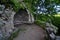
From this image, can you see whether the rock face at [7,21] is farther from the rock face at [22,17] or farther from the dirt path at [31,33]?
the dirt path at [31,33]

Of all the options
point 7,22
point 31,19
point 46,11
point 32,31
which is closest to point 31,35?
point 32,31

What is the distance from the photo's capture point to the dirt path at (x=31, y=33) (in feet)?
17.2

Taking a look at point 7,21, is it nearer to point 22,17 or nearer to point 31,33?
point 22,17

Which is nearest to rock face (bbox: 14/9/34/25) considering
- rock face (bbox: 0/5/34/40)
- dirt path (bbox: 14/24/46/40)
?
rock face (bbox: 0/5/34/40)

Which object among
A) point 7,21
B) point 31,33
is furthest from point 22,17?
point 7,21

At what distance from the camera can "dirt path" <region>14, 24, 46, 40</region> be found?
5.25 metres

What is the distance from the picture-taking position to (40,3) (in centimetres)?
810

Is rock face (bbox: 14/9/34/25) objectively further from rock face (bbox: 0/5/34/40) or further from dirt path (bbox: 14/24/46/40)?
dirt path (bbox: 14/24/46/40)

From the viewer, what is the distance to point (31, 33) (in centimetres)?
545

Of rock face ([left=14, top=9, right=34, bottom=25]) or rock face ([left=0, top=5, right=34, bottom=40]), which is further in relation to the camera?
rock face ([left=14, top=9, right=34, bottom=25])

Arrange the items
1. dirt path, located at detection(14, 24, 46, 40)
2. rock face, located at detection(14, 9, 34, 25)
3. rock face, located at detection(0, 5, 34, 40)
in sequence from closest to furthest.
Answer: rock face, located at detection(0, 5, 34, 40) < dirt path, located at detection(14, 24, 46, 40) < rock face, located at detection(14, 9, 34, 25)

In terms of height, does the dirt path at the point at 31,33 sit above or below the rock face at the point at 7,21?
below

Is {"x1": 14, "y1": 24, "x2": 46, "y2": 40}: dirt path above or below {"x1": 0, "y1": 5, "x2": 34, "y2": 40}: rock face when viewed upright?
below

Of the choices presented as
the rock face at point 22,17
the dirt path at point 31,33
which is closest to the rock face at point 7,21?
the rock face at point 22,17
